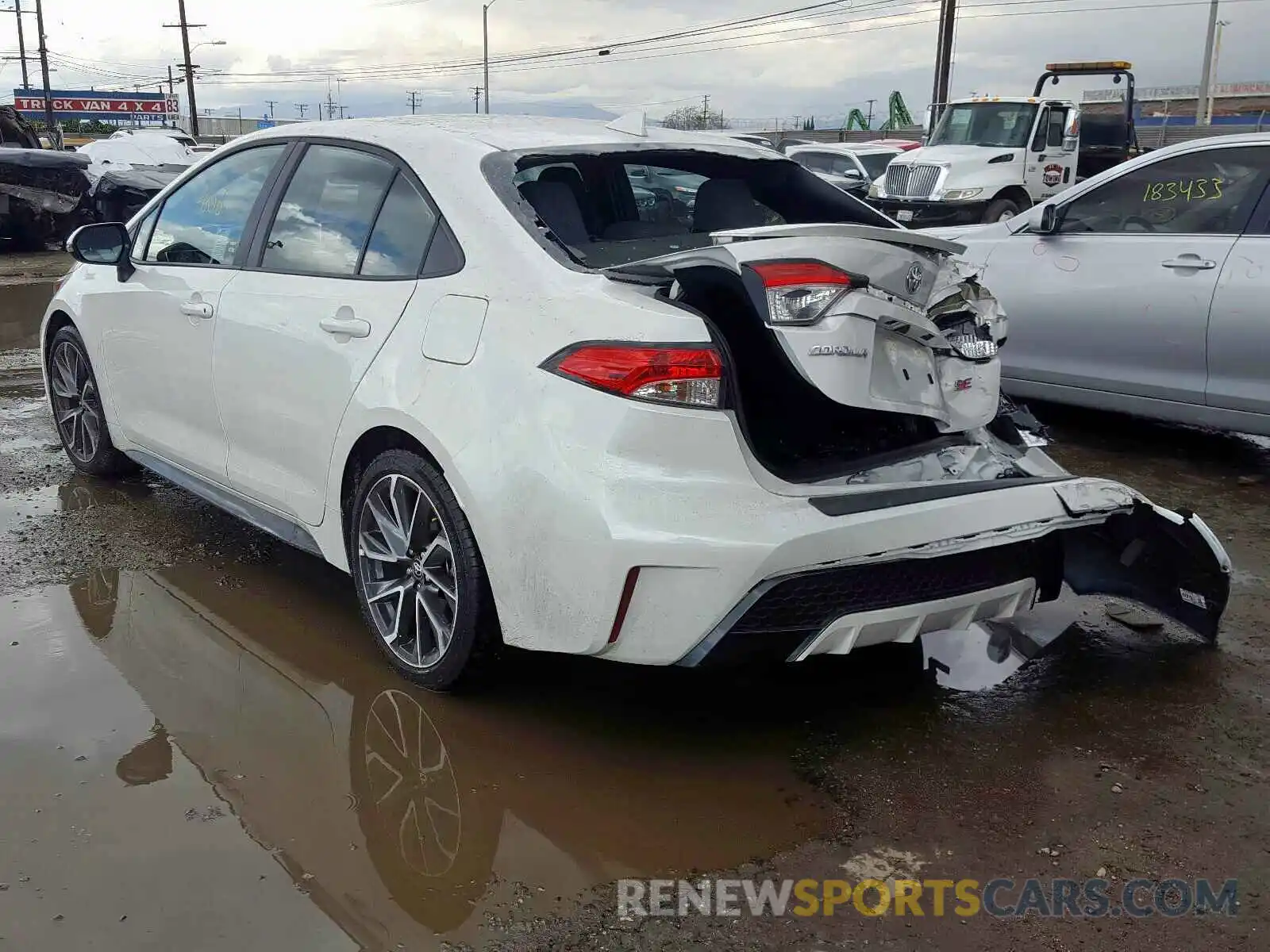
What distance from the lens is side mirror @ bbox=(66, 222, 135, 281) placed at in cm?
492

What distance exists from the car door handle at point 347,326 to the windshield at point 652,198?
0.59 metres

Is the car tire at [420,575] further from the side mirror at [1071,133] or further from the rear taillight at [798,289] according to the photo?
the side mirror at [1071,133]

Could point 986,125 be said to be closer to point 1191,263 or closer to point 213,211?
point 1191,263

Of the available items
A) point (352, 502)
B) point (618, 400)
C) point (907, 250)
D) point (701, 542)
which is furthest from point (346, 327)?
point (907, 250)

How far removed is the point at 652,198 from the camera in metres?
4.21

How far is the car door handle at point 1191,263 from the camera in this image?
5.80 meters

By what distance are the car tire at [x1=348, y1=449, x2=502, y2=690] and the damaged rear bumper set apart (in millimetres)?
683

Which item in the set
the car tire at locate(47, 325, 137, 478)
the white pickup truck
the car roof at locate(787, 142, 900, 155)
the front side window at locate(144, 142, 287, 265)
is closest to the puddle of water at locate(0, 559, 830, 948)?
the front side window at locate(144, 142, 287, 265)

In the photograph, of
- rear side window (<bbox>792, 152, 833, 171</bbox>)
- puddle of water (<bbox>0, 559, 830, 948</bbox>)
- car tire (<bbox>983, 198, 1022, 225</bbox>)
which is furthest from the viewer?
rear side window (<bbox>792, 152, 833, 171</bbox>)

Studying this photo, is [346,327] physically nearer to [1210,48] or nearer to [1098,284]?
[1098,284]

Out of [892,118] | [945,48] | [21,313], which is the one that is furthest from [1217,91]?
[21,313]

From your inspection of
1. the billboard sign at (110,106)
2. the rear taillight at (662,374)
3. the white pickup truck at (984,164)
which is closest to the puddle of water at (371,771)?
the rear taillight at (662,374)

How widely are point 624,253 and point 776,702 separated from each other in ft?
4.78

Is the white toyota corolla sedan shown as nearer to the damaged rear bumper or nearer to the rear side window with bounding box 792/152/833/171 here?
the damaged rear bumper
